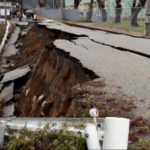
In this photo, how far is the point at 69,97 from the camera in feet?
20.5

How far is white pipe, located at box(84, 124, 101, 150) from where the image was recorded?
2828 millimetres

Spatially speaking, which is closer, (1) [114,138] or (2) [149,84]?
(1) [114,138]

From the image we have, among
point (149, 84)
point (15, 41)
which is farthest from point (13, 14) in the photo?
point (149, 84)

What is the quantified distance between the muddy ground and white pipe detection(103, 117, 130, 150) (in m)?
0.74

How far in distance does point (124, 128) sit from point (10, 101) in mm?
8212

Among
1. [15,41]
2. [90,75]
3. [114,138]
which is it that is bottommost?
[15,41]

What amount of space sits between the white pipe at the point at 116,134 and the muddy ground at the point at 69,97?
74cm

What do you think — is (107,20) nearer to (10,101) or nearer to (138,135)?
(10,101)

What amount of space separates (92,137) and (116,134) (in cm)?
23

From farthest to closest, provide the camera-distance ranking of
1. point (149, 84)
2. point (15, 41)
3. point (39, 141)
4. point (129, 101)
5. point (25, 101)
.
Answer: point (15, 41)
point (25, 101)
point (149, 84)
point (129, 101)
point (39, 141)

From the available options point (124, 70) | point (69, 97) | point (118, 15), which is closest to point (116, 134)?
point (69, 97)

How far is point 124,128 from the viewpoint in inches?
110

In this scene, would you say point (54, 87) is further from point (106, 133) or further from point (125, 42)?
point (125, 42)

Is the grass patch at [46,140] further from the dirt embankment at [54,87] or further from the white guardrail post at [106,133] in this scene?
the dirt embankment at [54,87]
